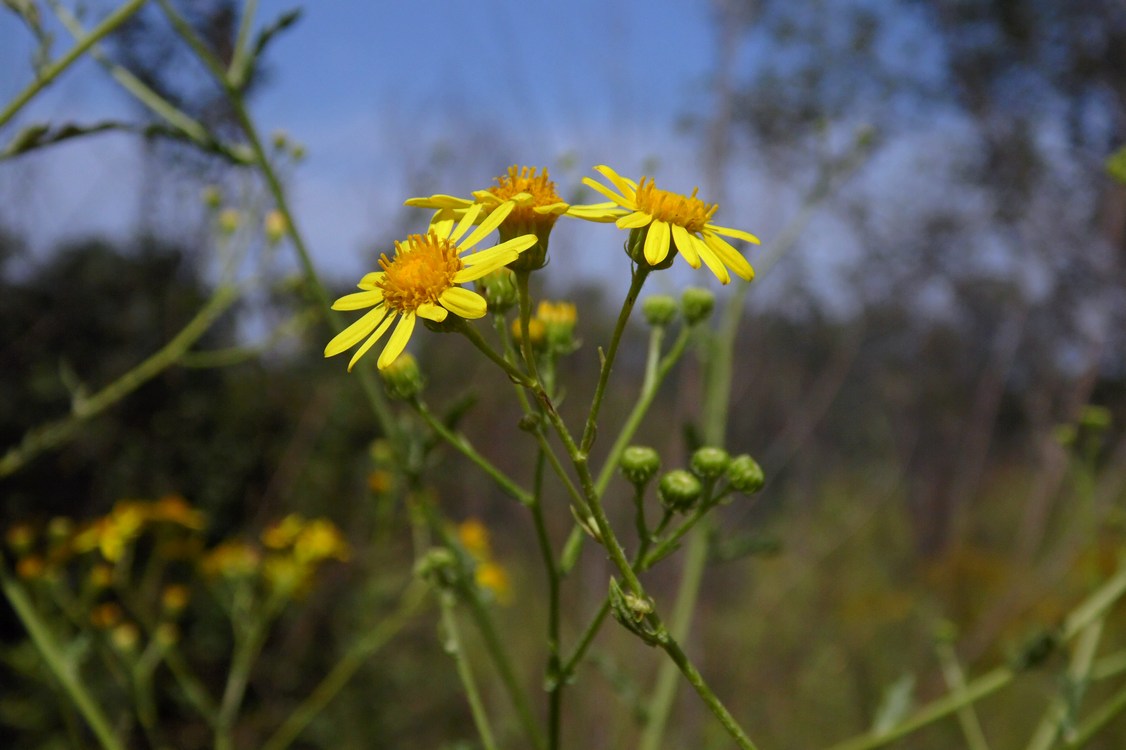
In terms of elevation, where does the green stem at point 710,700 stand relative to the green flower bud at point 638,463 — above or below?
below

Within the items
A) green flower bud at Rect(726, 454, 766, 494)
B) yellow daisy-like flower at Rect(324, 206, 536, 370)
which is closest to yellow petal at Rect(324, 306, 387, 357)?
yellow daisy-like flower at Rect(324, 206, 536, 370)

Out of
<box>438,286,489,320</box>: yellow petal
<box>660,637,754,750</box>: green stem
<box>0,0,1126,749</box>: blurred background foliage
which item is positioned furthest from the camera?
<box>0,0,1126,749</box>: blurred background foliage

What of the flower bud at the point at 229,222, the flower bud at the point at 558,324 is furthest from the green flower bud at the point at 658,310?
the flower bud at the point at 229,222

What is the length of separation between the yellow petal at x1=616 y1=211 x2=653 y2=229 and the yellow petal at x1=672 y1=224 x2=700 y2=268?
0.03 meters

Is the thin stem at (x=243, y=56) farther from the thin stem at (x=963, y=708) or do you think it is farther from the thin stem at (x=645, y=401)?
the thin stem at (x=963, y=708)

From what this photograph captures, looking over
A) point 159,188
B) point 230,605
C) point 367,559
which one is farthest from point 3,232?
point 230,605

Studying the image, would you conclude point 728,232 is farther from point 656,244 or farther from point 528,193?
point 528,193

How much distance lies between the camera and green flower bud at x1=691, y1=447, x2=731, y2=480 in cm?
101

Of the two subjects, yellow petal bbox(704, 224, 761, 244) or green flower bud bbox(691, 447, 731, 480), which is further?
green flower bud bbox(691, 447, 731, 480)

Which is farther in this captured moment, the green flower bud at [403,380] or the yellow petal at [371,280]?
the green flower bud at [403,380]

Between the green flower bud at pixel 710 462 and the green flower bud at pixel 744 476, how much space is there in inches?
3.1

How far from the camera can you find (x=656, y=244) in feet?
2.82

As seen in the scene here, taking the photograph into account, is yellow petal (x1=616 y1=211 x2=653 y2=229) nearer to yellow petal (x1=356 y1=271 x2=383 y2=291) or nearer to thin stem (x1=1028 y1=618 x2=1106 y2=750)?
yellow petal (x1=356 y1=271 x2=383 y2=291)

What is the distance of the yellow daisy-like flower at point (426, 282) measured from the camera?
2.66 ft
